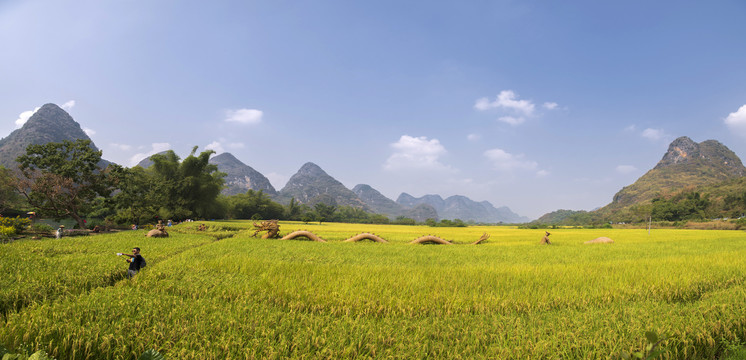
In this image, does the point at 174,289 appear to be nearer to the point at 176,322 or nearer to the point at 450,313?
the point at 176,322

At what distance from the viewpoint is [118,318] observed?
422 cm

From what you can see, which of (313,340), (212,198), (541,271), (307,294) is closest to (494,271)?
(541,271)

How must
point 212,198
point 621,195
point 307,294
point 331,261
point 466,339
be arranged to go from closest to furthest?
point 466,339 < point 307,294 < point 331,261 < point 212,198 < point 621,195

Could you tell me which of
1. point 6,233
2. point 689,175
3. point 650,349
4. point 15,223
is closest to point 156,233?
point 6,233

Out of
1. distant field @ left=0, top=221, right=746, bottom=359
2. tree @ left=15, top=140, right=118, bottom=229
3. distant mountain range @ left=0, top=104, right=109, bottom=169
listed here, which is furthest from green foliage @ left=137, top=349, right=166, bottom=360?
distant mountain range @ left=0, top=104, right=109, bottom=169

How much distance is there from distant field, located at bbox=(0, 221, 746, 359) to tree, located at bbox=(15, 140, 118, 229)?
866 inches

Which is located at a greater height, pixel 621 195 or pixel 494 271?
pixel 621 195

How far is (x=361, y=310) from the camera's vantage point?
16.4 feet

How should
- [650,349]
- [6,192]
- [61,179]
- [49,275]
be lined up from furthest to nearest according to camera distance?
[6,192] → [61,179] → [49,275] → [650,349]

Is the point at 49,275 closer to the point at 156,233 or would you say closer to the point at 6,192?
the point at 156,233

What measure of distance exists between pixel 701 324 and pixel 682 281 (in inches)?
147

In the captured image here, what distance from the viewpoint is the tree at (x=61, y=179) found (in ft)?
79.9

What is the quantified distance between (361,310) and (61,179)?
3257cm

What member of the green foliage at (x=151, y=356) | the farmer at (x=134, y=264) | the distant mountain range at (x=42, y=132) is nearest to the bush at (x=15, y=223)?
the farmer at (x=134, y=264)
